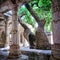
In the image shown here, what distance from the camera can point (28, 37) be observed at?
16.3 meters

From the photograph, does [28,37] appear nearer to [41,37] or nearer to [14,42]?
[41,37]

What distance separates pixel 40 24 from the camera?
14.8 metres

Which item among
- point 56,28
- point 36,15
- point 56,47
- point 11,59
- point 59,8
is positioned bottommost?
point 11,59

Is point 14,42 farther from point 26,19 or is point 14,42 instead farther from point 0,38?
point 0,38

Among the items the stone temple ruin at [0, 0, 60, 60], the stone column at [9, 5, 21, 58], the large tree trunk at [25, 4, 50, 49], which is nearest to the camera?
the stone temple ruin at [0, 0, 60, 60]

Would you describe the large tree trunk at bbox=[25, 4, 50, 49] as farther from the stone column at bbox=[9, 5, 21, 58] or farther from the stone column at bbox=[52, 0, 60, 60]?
the stone column at bbox=[52, 0, 60, 60]

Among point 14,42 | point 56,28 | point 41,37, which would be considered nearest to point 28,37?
point 41,37

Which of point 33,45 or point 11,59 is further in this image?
point 33,45

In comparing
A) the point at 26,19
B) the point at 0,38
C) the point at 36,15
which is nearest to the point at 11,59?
the point at 36,15


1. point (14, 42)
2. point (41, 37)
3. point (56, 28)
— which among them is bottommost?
point (14, 42)

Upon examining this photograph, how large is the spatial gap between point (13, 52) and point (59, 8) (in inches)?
191

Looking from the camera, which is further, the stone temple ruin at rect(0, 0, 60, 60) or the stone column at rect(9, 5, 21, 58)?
the stone column at rect(9, 5, 21, 58)

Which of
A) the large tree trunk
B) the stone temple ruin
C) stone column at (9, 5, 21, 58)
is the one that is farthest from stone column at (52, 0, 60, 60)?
the large tree trunk

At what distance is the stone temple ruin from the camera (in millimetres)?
6516
